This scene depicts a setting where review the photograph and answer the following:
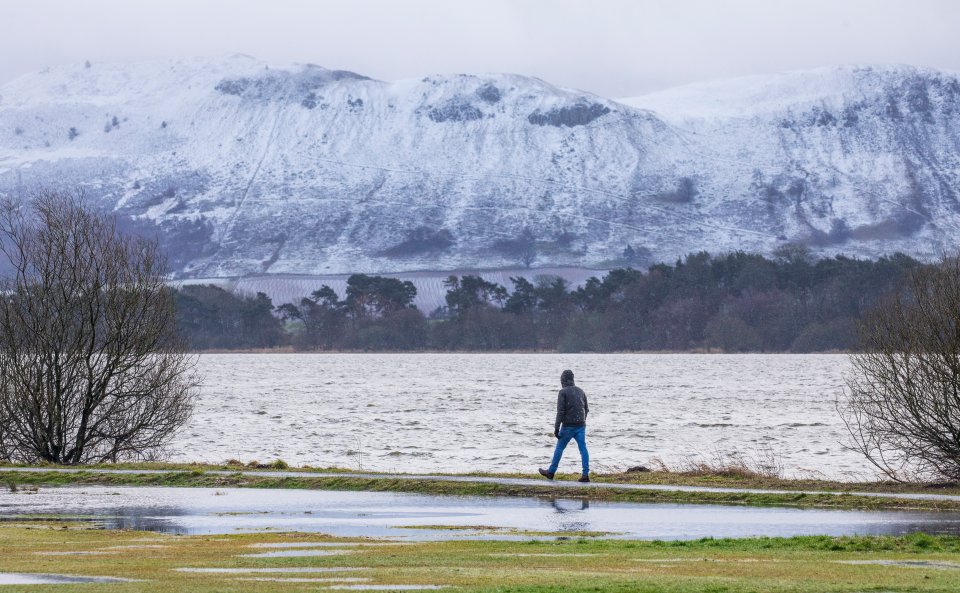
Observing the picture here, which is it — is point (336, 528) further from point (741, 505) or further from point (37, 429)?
point (37, 429)

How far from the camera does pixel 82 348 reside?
4153 centimetres

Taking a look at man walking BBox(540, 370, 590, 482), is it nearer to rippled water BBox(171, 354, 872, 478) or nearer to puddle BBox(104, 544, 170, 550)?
puddle BBox(104, 544, 170, 550)

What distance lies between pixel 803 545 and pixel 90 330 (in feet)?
85.9

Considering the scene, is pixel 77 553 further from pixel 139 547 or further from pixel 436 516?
pixel 436 516

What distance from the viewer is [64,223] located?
42.7 m

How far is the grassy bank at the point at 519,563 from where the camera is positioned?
16.7 metres

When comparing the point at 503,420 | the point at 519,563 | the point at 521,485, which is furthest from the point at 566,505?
the point at 503,420

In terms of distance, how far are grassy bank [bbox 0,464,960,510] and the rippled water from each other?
11719 millimetres

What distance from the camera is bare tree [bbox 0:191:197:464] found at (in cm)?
4131

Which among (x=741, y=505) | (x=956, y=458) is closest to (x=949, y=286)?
(x=956, y=458)

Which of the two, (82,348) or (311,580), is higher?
(82,348)

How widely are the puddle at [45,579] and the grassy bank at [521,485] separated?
1257cm

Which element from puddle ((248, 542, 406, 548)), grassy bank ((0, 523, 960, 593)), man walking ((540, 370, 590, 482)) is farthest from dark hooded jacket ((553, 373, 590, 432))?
puddle ((248, 542, 406, 548))

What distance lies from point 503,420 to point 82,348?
37.9 meters
